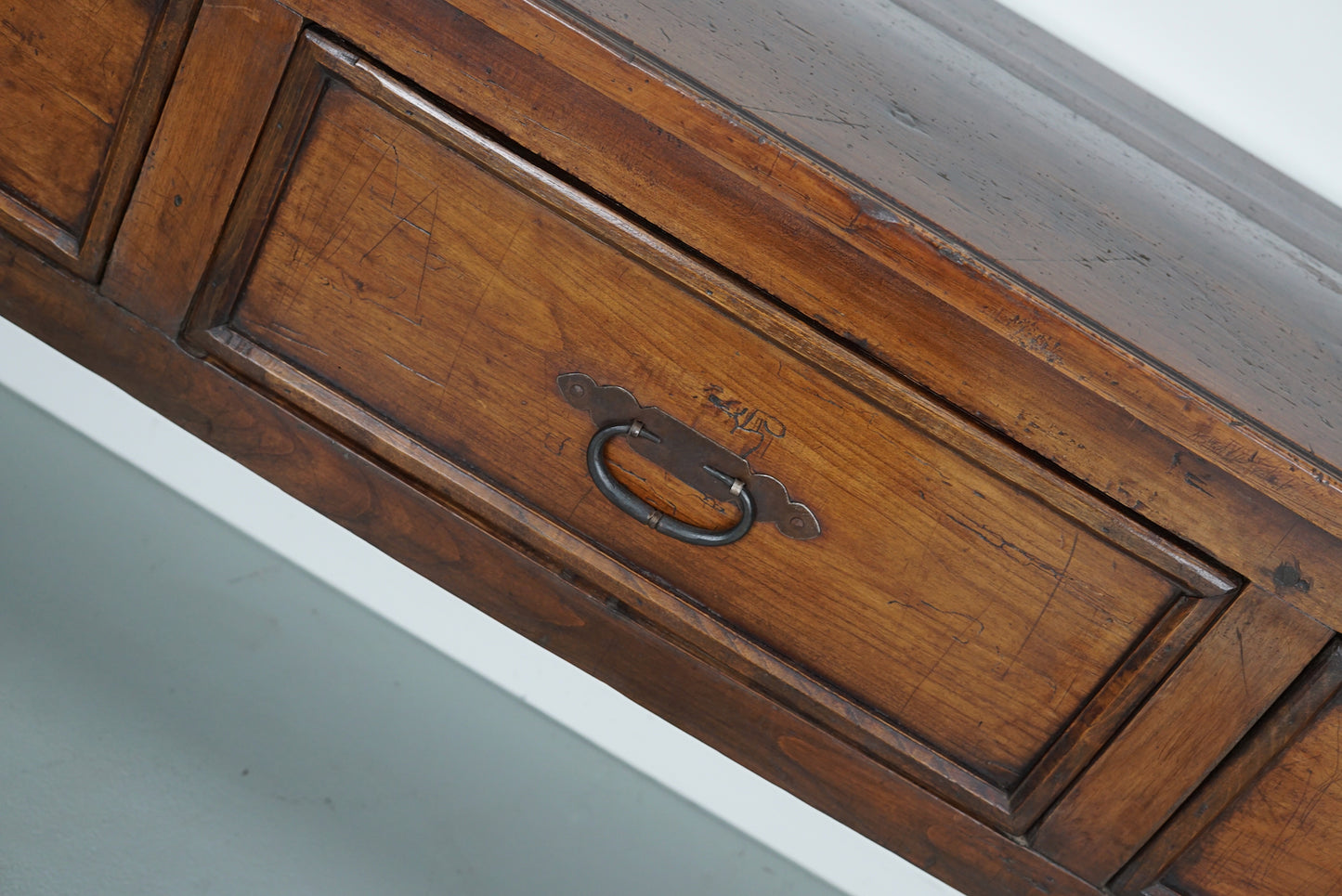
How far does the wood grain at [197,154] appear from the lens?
1.98 ft

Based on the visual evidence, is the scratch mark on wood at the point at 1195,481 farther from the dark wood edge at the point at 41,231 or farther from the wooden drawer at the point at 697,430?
the dark wood edge at the point at 41,231

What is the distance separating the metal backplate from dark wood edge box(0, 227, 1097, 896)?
0.39ft

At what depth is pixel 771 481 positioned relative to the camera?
0.63m

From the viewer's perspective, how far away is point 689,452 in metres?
0.64

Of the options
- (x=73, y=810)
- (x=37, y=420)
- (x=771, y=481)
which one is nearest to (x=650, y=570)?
(x=771, y=481)

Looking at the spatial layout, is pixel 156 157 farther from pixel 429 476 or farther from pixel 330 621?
pixel 330 621

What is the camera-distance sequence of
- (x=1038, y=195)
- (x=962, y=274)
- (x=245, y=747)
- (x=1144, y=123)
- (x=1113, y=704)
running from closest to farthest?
(x=962, y=274)
(x=1113, y=704)
(x=1038, y=195)
(x=245, y=747)
(x=1144, y=123)

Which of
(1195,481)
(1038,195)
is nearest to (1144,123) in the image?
(1038,195)

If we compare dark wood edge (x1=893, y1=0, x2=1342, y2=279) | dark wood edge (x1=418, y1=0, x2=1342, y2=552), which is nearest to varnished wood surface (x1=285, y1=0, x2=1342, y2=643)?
dark wood edge (x1=418, y1=0, x2=1342, y2=552)

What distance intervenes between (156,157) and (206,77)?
6cm

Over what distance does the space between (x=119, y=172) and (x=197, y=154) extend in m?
0.06

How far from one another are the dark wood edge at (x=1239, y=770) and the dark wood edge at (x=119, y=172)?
2.45 ft

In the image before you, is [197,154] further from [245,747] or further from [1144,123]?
[1144,123]

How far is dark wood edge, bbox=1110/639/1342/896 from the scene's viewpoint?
1.94 ft
